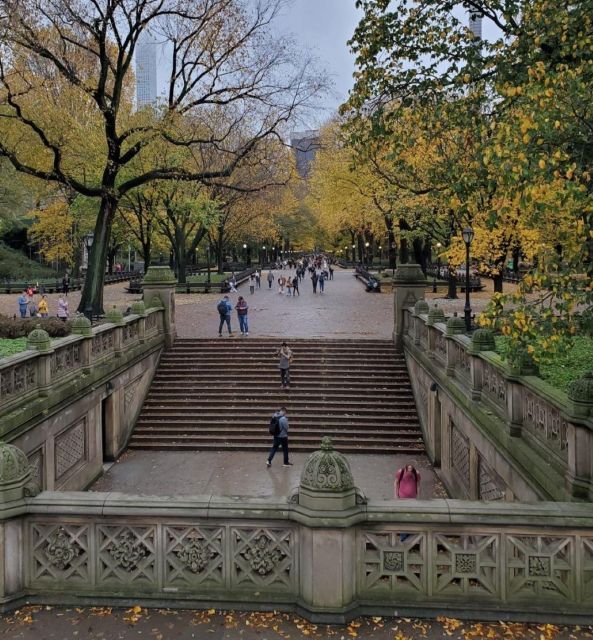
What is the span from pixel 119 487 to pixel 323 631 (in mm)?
10177

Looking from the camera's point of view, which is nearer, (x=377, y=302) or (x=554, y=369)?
(x=554, y=369)

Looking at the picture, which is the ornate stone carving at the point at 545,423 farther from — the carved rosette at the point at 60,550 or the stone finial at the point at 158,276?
the stone finial at the point at 158,276

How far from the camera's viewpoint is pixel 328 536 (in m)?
4.85

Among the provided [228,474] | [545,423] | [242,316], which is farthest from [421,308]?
[545,423]

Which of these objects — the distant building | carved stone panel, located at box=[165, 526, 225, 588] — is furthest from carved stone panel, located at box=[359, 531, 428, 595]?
the distant building

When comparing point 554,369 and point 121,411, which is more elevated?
point 554,369

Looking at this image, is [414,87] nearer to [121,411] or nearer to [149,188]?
[121,411]

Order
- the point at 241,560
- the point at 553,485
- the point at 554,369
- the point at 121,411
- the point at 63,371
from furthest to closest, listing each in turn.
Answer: the point at 121,411, the point at 63,371, the point at 554,369, the point at 553,485, the point at 241,560

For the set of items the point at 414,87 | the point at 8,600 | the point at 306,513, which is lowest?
the point at 8,600

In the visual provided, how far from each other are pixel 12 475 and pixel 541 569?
466 centimetres

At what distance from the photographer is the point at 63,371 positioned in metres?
13.0

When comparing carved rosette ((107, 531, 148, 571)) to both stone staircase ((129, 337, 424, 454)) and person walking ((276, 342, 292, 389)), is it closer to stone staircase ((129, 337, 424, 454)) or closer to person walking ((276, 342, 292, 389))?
stone staircase ((129, 337, 424, 454))

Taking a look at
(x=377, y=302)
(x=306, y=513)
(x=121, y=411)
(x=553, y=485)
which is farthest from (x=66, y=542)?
(x=377, y=302)

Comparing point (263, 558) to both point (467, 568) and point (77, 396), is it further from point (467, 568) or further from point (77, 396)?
point (77, 396)
